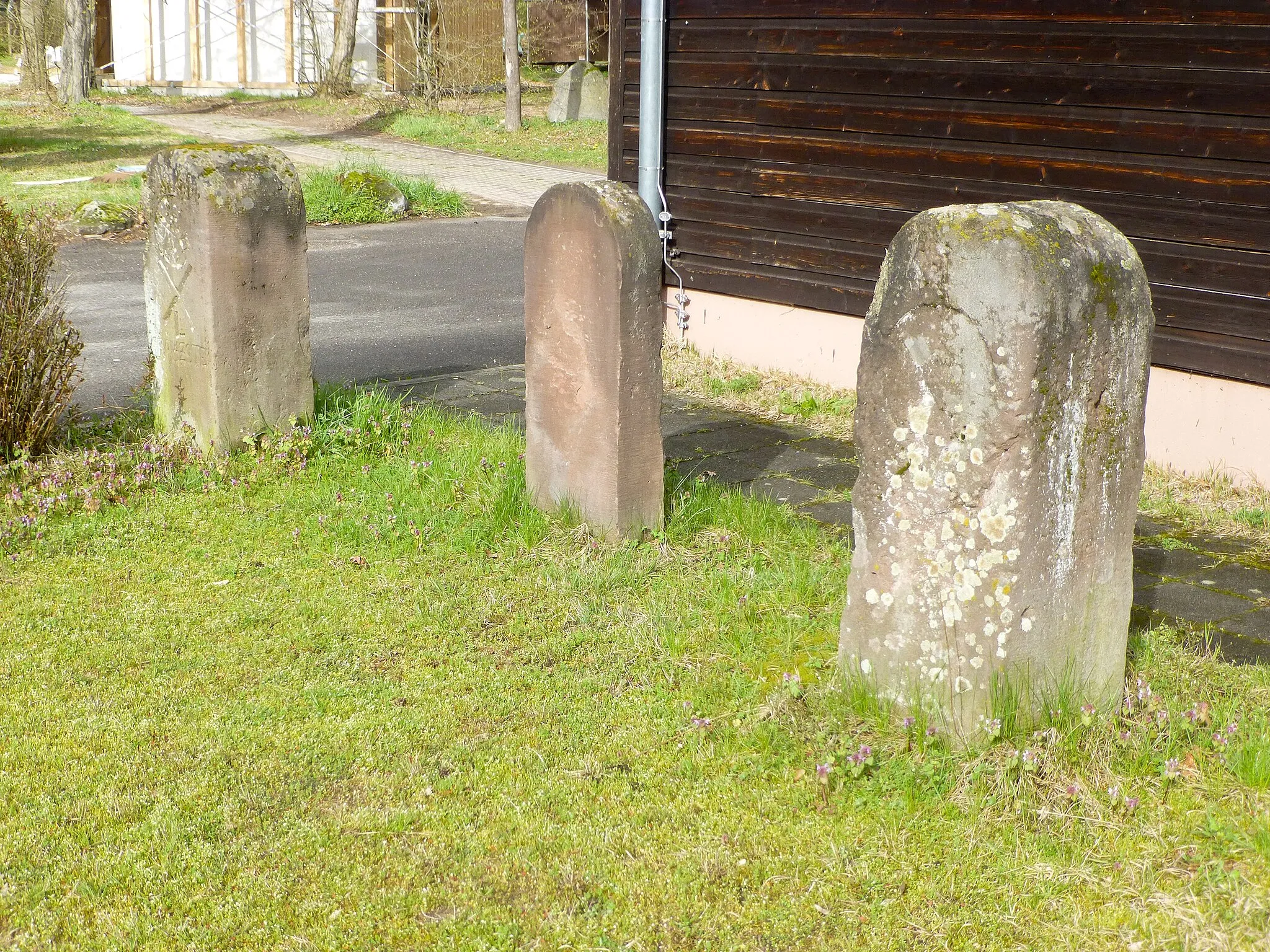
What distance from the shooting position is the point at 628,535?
17.6 feet

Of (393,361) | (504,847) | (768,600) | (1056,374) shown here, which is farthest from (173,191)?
(1056,374)

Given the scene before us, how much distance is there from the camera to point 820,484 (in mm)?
6363

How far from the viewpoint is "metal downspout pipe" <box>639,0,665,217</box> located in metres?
8.63

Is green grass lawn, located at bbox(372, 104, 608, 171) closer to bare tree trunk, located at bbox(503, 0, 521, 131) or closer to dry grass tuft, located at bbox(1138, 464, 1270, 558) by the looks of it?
bare tree trunk, located at bbox(503, 0, 521, 131)

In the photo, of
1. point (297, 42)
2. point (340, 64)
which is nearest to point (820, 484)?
point (340, 64)

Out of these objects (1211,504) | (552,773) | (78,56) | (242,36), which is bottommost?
(552,773)

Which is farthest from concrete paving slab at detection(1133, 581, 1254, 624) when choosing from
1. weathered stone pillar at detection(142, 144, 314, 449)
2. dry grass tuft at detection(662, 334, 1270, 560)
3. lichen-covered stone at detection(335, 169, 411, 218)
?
lichen-covered stone at detection(335, 169, 411, 218)

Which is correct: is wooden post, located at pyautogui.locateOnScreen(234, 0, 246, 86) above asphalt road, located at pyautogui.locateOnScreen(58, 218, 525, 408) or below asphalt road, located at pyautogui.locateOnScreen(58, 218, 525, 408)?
above

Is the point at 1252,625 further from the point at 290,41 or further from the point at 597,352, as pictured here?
the point at 290,41

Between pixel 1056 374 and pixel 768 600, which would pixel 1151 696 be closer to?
pixel 1056 374

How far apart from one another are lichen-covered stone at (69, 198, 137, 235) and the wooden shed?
24.0 ft

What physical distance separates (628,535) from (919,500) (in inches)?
83.8

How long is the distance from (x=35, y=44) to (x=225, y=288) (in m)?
25.3

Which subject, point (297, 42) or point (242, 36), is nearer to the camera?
point (297, 42)
